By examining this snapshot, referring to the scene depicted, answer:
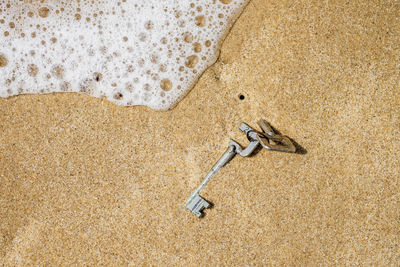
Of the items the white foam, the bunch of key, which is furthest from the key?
the white foam

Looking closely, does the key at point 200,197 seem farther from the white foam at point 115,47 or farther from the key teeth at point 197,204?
the white foam at point 115,47

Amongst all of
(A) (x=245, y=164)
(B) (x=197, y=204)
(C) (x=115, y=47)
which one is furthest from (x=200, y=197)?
(C) (x=115, y=47)

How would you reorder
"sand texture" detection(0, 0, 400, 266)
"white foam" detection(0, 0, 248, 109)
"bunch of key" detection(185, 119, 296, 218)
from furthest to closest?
"white foam" detection(0, 0, 248, 109)
"sand texture" detection(0, 0, 400, 266)
"bunch of key" detection(185, 119, 296, 218)

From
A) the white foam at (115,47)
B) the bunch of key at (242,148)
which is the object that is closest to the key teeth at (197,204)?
the bunch of key at (242,148)

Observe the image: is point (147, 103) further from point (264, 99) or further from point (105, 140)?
point (264, 99)

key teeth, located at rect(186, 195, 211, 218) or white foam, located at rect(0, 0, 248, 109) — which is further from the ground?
white foam, located at rect(0, 0, 248, 109)

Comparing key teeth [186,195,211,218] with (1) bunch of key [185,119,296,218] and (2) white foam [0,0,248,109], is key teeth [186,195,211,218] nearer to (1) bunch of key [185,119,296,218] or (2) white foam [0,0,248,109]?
(1) bunch of key [185,119,296,218]

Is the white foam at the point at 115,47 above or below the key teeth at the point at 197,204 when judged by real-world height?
above
